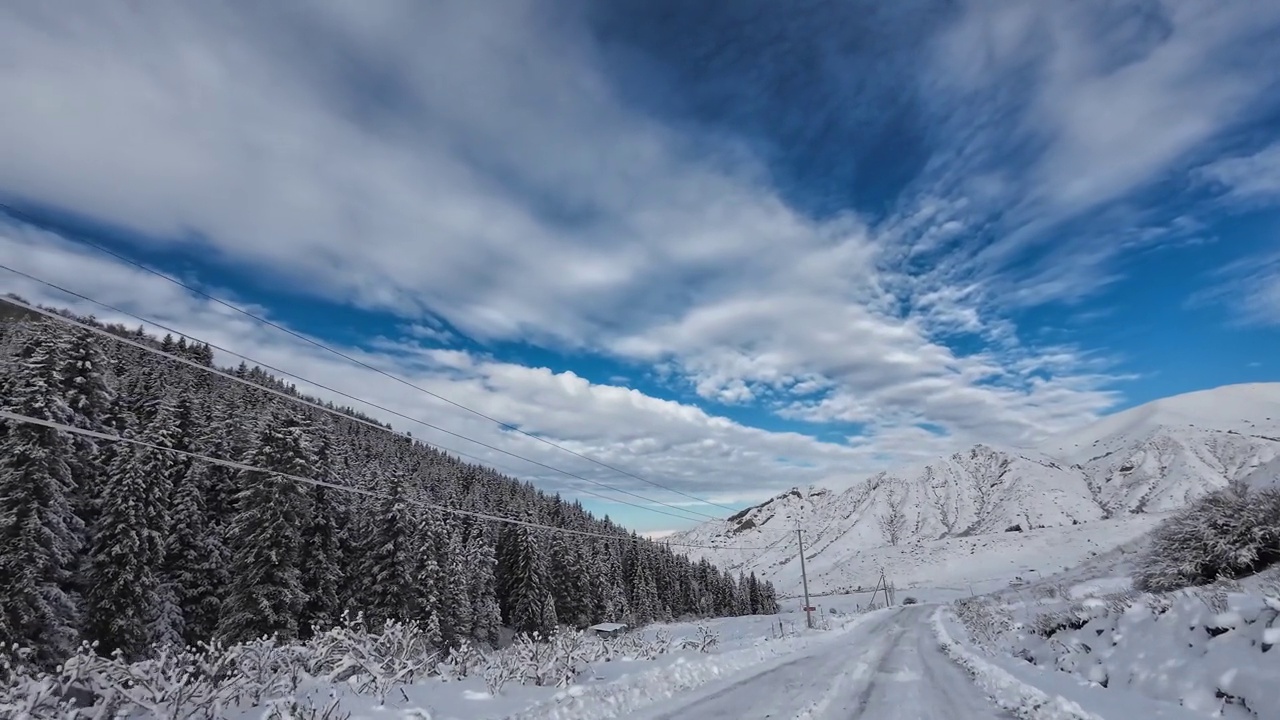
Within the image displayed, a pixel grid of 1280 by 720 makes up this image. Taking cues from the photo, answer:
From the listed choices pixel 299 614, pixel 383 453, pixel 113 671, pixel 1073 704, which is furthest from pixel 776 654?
pixel 383 453

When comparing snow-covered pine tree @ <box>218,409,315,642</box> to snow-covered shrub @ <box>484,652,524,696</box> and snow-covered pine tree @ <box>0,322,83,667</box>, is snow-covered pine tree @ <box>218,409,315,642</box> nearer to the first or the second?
snow-covered pine tree @ <box>0,322,83,667</box>

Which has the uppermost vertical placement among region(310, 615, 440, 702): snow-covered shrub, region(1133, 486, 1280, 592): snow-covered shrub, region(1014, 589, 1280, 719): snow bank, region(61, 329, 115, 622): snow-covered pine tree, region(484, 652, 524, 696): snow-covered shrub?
region(61, 329, 115, 622): snow-covered pine tree

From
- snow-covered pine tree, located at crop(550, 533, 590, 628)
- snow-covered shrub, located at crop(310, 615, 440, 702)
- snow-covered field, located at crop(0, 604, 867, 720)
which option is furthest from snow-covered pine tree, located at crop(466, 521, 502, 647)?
snow-covered shrub, located at crop(310, 615, 440, 702)

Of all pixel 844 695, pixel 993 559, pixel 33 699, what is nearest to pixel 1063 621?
pixel 844 695

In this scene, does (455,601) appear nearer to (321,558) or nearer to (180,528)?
(321,558)

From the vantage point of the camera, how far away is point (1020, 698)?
10203mm

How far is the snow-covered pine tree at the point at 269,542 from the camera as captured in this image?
92.6 feet

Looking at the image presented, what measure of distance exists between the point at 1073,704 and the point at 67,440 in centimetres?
3460

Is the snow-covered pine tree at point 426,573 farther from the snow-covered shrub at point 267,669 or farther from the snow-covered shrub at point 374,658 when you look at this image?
the snow-covered shrub at point 267,669

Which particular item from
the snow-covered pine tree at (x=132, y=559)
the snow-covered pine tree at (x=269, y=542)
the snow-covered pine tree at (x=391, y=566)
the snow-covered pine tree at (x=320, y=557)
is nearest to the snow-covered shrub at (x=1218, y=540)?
the snow-covered pine tree at (x=269, y=542)

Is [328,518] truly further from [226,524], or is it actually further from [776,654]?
[776,654]

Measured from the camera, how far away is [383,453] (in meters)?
83.4

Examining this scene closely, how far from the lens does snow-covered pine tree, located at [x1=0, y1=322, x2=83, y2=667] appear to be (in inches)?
846

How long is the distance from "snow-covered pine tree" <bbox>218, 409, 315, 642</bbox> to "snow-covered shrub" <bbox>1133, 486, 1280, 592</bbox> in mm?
34432
